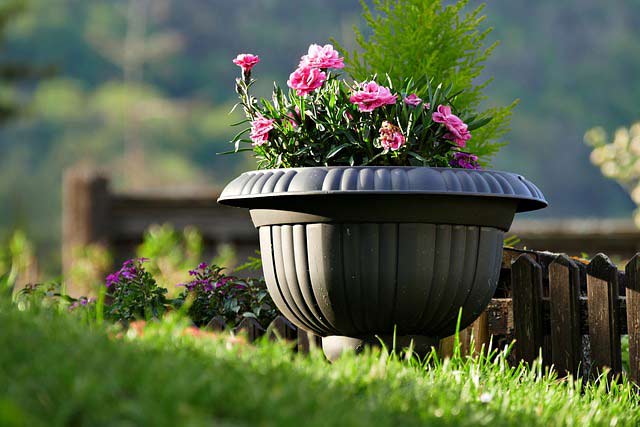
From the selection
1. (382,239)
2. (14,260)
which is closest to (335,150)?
(382,239)

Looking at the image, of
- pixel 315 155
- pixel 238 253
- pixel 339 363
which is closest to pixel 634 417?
pixel 339 363

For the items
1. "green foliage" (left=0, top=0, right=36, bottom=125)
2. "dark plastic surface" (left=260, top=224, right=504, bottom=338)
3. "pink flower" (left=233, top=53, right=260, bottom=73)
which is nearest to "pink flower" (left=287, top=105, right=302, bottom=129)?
"pink flower" (left=233, top=53, right=260, bottom=73)

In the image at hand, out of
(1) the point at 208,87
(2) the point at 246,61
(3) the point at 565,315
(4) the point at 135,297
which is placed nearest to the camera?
(2) the point at 246,61

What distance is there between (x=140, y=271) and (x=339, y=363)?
231 centimetres

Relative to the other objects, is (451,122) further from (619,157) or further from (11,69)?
(11,69)

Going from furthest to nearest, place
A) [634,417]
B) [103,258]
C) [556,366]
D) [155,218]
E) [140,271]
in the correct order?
[155,218] < [103,258] < [140,271] < [556,366] < [634,417]

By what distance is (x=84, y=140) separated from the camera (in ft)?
85.6

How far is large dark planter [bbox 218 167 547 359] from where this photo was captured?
3.33m

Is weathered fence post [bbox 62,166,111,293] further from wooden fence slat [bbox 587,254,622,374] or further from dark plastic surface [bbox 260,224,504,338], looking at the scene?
wooden fence slat [bbox 587,254,622,374]

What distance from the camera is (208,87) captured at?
2742cm

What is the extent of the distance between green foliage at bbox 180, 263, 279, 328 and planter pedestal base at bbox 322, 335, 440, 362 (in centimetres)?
95

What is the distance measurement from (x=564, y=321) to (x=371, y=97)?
1.66m

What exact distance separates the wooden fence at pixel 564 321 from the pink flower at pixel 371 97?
1.18 metres

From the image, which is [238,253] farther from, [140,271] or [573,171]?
[573,171]
